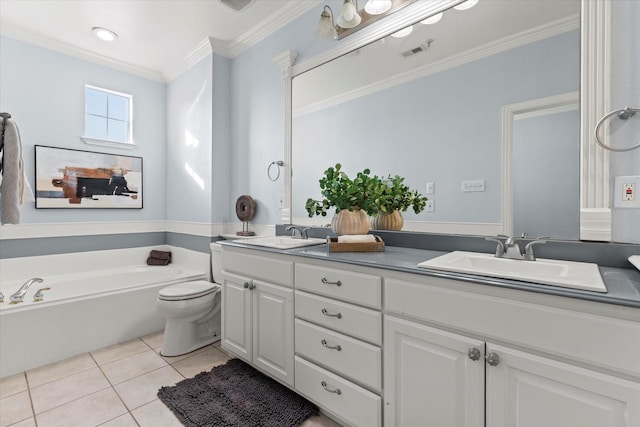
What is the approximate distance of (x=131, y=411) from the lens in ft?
5.45

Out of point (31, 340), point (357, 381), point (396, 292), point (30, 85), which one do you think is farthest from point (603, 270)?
point (30, 85)

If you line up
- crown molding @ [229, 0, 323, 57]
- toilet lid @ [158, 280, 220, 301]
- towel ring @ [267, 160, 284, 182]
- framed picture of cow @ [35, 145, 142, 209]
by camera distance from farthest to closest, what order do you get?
framed picture of cow @ [35, 145, 142, 209] → towel ring @ [267, 160, 284, 182] → crown molding @ [229, 0, 323, 57] → toilet lid @ [158, 280, 220, 301]

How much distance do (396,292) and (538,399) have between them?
52 centimetres

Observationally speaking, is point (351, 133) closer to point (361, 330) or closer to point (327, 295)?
point (327, 295)

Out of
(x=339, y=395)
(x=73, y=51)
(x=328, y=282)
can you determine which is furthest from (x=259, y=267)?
(x=73, y=51)

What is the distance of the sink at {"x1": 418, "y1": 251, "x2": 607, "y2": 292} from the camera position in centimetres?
93

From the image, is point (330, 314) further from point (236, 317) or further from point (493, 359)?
point (236, 317)

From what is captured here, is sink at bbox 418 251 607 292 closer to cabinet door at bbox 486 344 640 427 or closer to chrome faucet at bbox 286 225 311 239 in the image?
cabinet door at bbox 486 344 640 427

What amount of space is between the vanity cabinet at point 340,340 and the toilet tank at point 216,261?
1.51m

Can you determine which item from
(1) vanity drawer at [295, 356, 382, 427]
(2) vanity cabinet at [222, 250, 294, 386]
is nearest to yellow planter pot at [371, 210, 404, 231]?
(2) vanity cabinet at [222, 250, 294, 386]

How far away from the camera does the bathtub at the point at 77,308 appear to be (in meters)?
2.05

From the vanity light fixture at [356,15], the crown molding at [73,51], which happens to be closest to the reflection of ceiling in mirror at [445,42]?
the vanity light fixture at [356,15]

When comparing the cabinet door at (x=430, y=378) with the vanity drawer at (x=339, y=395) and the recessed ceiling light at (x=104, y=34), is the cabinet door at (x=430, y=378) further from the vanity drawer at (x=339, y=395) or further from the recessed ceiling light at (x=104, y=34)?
the recessed ceiling light at (x=104, y=34)

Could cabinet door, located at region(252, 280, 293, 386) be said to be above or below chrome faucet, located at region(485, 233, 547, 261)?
below
